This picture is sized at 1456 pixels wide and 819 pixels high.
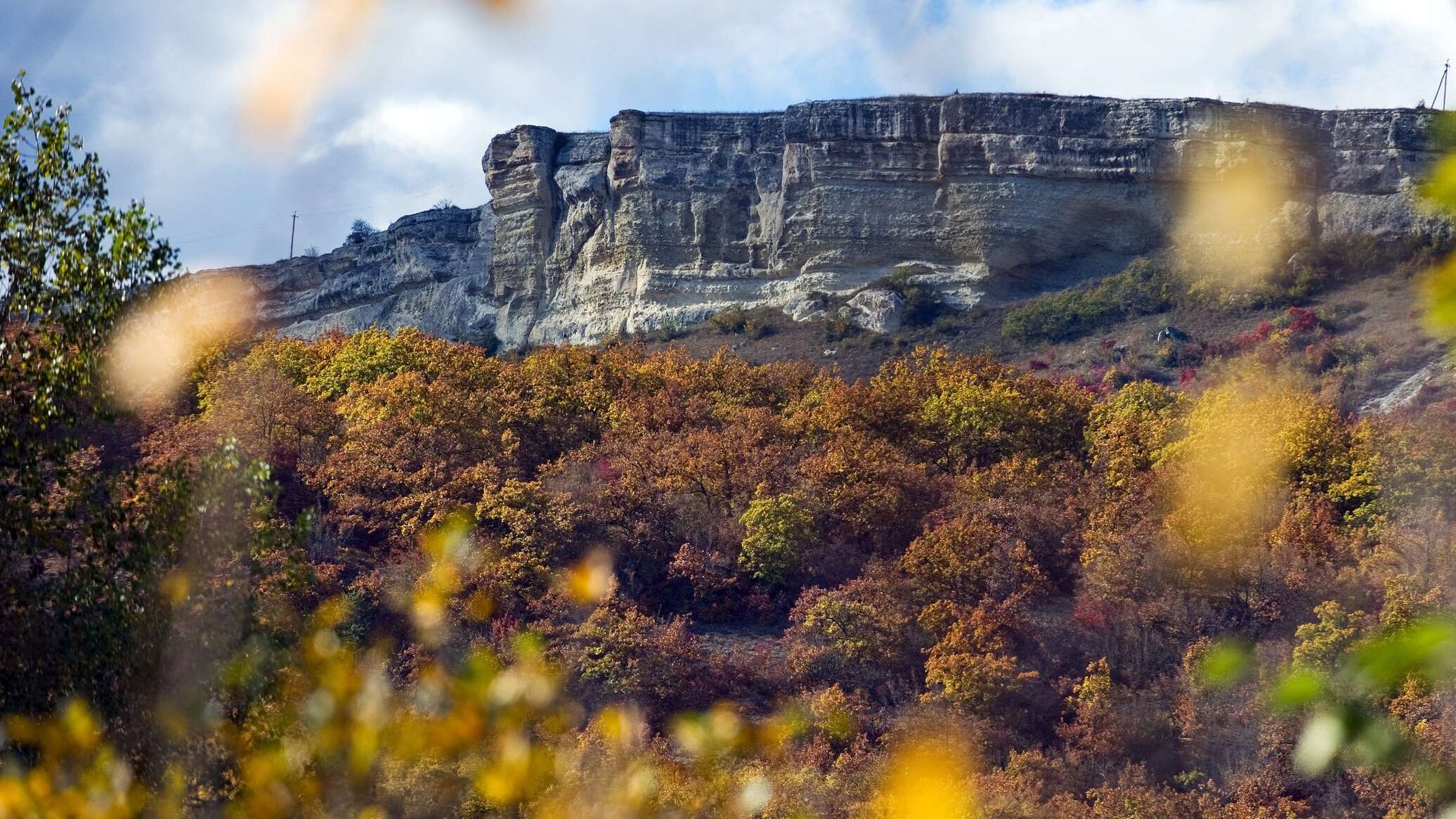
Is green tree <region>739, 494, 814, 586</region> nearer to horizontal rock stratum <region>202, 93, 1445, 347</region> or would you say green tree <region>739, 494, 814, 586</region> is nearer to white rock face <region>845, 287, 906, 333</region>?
white rock face <region>845, 287, 906, 333</region>

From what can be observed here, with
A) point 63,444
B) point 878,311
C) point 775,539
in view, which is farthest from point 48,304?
point 878,311

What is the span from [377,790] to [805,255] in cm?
4307

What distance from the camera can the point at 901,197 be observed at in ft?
Result: 174

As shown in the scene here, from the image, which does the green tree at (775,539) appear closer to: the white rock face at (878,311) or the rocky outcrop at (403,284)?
the white rock face at (878,311)

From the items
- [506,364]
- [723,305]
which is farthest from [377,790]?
[723,305]

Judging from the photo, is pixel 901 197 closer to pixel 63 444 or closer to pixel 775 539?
pixel 775 539

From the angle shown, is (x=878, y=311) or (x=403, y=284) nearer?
(x=878, y=311)

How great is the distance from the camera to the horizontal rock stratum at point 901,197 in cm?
4972

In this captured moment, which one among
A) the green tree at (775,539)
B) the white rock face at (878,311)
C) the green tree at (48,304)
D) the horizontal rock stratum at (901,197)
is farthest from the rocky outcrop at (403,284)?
the green tree at (48,304)

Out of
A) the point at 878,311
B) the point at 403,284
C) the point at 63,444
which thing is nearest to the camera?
the point at 63,444

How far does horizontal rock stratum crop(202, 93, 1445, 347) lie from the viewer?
163 feet

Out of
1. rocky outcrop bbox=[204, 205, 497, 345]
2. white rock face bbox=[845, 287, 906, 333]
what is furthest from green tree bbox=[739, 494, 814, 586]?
rocky outcrop bbox=[204, 205, 497, 345]

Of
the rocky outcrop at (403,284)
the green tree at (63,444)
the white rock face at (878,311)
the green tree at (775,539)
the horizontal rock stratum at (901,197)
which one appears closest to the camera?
the green tree at (63,444)

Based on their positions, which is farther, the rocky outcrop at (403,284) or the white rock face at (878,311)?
the rocky outcrop at (403,284)
